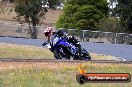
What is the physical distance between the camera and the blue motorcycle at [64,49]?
22133 millimetres

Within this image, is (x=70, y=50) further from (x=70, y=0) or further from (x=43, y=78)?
(x=70, y=0)

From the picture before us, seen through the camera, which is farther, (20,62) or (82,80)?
(20,62)

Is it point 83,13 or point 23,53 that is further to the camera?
point 83,13

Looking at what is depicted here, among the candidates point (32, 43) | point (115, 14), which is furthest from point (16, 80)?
point (115, 14)

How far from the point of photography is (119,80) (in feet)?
23.4

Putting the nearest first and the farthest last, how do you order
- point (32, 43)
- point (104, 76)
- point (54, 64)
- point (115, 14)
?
point (104, 76) < point (54, 64) < point (32, 43) < point (115, 14)

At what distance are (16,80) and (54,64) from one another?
5990 mm

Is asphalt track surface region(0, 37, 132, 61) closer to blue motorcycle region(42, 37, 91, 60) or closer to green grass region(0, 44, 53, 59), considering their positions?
green grass region(0, 44, 53, 59)

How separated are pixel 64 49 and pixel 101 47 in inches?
599

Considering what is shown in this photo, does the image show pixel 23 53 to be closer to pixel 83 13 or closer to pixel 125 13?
pixel 125 13

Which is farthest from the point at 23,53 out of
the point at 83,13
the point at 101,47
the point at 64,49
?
the point at 83,13

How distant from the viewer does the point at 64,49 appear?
22609mm

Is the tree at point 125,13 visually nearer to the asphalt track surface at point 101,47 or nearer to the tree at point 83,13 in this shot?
the tree at point 83,13

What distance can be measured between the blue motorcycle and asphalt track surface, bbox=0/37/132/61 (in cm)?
969
